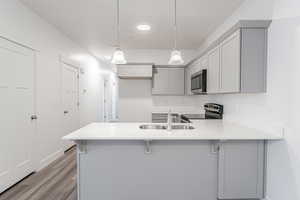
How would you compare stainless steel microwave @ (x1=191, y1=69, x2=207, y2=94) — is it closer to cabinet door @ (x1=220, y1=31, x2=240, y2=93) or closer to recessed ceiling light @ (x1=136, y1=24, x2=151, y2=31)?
cabinet door @ (x1=220, y1=31, x2=240, y2=93)

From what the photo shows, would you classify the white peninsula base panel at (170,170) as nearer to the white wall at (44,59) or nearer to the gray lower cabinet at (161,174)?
the gray lower cabinet at (161,174)

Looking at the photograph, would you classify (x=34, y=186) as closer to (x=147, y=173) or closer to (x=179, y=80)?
(x=147, y=173)

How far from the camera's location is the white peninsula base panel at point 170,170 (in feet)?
6.80

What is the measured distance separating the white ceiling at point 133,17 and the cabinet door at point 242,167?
1974 mm

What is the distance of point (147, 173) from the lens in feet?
6.90

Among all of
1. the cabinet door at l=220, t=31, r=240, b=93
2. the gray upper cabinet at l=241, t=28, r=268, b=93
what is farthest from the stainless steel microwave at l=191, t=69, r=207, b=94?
the gray upper cabinet at l=241, t=28, r=268, b=93

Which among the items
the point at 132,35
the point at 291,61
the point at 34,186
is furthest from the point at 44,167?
the point at 291,61

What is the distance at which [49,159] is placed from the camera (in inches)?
139

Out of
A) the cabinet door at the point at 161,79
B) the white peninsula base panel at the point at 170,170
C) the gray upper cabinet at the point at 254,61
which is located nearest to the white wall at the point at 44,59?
the white peninsula base panel at the point at 170,170

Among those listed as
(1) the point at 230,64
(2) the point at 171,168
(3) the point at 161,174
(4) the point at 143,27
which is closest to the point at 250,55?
(1) the point at 230,64

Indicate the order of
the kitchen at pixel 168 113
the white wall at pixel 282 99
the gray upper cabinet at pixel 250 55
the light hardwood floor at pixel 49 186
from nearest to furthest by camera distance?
the white wall at pixel 282 99 < the kitchen at pixel 168 113 < the gray upper cabinet at pixel 250 55 < the light hardwood floor at pixel 49 186

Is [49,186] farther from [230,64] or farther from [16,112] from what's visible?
[230,64]

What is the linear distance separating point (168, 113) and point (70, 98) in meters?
2.94

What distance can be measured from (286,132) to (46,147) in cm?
368
